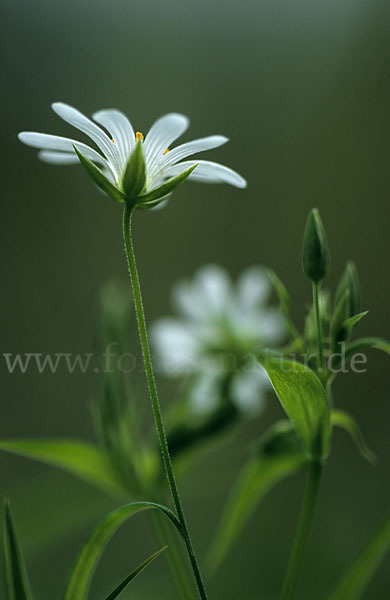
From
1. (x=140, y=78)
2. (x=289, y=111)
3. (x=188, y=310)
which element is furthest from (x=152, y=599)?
(x=140, y=78)

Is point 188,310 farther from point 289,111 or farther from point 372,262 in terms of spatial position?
point 289,111

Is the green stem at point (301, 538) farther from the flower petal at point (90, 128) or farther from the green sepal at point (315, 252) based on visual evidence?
the flower petal at point (90, 128)

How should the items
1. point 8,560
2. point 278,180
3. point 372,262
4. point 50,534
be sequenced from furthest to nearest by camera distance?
point 278,180
point 372,262
point 50,534
point 8,560

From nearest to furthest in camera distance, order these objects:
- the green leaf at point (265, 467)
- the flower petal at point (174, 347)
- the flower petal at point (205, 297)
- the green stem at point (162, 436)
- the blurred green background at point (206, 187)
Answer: the green stem at point (162, 436), the green leaf at point (265, 467), the flower petal at point (174, 347), the flower petal at point (205, 297), the blurred green background at point (206, 187)

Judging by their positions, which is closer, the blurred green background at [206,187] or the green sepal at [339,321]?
the green sepal at [339,321]

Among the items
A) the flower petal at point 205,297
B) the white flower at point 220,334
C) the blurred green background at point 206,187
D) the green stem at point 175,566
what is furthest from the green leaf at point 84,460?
the blurred green background at point 206,187

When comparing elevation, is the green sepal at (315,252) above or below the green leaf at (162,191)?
below

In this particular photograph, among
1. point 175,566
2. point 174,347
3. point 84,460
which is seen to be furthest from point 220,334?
point 175,566

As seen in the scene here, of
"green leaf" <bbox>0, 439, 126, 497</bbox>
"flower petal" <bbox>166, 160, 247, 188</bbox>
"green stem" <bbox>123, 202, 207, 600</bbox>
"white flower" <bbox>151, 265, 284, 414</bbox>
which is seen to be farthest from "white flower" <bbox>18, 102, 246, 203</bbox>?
"white flower" <bbox>151, 265, 284, 414</bbox>
